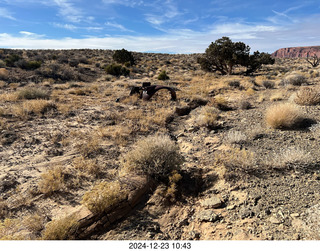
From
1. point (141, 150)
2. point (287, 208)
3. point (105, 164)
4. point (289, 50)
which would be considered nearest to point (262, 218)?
point (287, 208)

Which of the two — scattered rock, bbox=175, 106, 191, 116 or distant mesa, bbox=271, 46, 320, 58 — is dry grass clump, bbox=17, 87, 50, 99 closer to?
scattered rock, bbox=175, 106, 191, 116

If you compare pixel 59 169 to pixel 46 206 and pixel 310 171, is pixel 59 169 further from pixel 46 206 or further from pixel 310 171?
pixel 310 171

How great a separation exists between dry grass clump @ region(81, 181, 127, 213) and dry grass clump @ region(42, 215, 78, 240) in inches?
14.5

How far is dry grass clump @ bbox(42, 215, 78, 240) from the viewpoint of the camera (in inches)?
105

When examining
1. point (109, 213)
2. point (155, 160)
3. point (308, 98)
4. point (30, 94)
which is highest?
point (308, 98)

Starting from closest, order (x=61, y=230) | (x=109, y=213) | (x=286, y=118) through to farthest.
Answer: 1. (x=61, y=230)
2. (x=109, y=213)
3. (x=286, y=118)

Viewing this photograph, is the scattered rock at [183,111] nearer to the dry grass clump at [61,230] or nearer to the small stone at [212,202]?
the small stone at [212,202]

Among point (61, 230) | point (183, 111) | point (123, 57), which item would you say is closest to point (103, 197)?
point (61, 230)

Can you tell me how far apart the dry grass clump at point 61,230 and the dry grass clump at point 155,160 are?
169 cm

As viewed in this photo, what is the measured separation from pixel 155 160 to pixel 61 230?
2192 millimetres

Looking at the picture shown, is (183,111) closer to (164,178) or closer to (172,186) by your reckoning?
(164,178)

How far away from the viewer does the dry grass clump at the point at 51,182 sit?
383 centimetres

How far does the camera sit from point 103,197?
129 inches

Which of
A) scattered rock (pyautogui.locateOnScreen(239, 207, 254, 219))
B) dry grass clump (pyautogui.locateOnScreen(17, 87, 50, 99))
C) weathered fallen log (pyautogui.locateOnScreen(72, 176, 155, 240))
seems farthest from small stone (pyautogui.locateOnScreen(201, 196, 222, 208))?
dry grass clump (pyautogui.locateOnScreen(17, 87, 50, 99))
